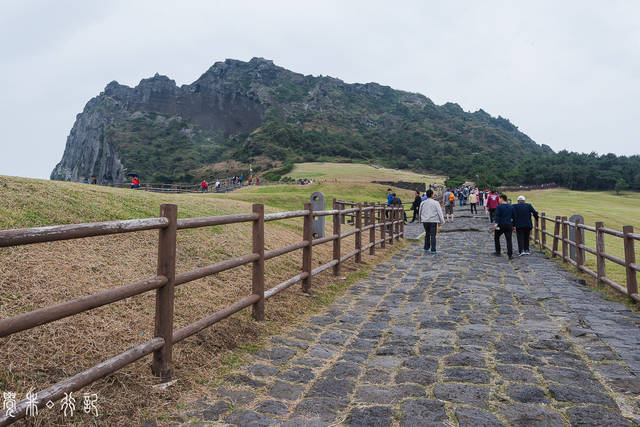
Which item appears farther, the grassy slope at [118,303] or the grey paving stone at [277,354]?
the grey paving stone at [277,354]

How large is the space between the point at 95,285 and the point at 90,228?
8.46 feet

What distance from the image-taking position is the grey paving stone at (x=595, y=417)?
9.87 ft

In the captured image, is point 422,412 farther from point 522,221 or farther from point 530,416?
point 522,221

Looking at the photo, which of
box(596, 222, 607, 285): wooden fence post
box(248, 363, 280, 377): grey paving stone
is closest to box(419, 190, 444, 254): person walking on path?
box(596, 222, 607, 285): wooden fence post

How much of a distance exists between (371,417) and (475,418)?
731 millimetres

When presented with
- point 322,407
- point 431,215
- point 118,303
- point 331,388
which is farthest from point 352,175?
point 322,407

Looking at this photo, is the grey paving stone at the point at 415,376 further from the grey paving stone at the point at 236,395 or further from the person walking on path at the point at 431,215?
the person walking on path at the point at 431,215

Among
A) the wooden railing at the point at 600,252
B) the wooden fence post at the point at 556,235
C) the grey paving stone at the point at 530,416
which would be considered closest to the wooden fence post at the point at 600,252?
the wooden railing at the point at 600,252

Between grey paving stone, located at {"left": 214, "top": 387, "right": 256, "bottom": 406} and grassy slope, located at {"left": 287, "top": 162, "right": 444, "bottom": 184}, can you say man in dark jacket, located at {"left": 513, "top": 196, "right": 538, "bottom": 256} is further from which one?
grassy slope, located at {"left": 287, "top": 162, "right": 444, "bottom": 184}

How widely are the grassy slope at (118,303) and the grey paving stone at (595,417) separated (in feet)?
8.97

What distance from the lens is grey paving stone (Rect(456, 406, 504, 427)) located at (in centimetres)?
303

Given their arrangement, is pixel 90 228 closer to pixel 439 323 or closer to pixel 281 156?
pixel 439 323

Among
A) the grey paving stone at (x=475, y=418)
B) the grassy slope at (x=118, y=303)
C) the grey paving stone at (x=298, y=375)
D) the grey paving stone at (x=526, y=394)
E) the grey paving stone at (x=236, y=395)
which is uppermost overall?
the grassy slope at (x=118, y=303)

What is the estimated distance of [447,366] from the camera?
415 centimetres
